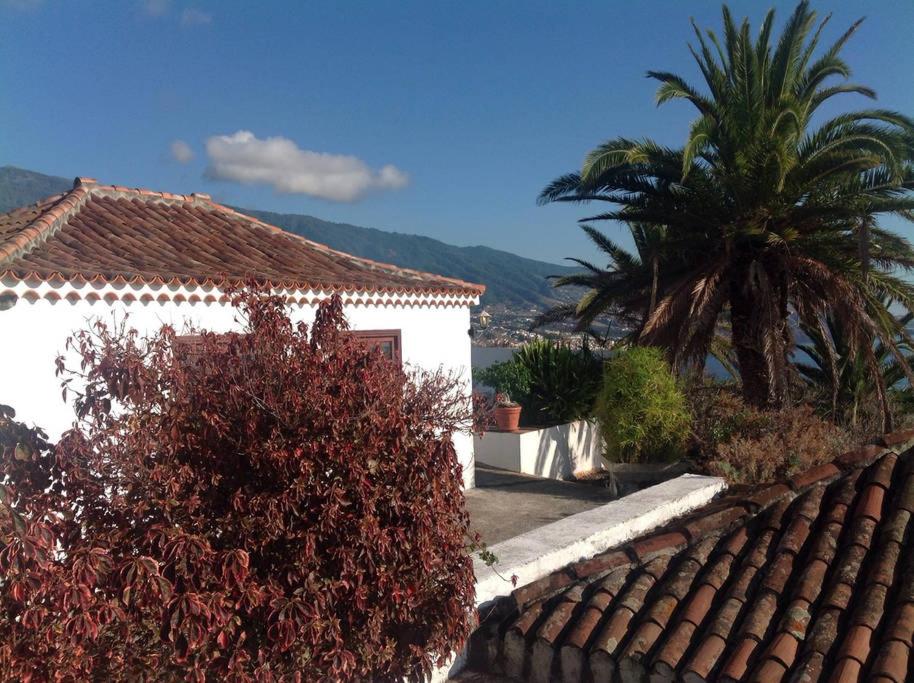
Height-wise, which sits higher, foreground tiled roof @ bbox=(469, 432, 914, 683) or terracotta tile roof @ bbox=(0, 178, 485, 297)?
terracotta tile roof @ bbox=(0, 178, 485, 297)

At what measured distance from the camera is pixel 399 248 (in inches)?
6865

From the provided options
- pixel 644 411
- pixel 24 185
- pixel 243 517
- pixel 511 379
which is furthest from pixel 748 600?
pixel 24 185

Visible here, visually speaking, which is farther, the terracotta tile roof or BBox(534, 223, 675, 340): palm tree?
BBox(534, 223, 675, 340): palm tree

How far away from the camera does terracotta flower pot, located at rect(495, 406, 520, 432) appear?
13742mm

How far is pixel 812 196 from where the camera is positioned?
12.6 metres

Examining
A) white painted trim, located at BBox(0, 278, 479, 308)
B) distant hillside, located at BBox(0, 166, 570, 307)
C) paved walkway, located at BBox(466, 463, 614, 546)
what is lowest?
paved walkway, located at BBox(466, 463, 614, 546)

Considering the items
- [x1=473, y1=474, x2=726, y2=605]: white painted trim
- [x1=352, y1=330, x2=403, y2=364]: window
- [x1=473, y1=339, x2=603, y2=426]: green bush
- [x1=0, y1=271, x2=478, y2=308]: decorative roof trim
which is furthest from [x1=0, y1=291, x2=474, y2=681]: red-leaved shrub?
[x1=473, y1=339, x2=603, y2=426]: green bush

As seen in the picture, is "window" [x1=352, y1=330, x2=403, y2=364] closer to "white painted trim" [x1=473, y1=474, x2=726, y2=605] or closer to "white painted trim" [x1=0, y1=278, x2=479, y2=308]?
"white painted trim" [x1=0, y1=278, x2=479, y2=308]

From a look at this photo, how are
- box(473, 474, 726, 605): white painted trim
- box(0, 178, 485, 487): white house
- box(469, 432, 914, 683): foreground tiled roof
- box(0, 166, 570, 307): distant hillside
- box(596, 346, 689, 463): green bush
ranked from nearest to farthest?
box(469, 432, 914, 683): foreground tiled roof → box(473, 474, 726, 605): white painted trim → box(0, 178, 485, 487): white house → box(596, 346, 689, 463): green bush → box(0, 166, 570, 307): distant hillside

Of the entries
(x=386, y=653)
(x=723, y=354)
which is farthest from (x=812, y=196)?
(x=386, y=653)

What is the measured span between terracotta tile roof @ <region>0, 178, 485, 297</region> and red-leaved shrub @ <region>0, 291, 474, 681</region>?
3.51 m

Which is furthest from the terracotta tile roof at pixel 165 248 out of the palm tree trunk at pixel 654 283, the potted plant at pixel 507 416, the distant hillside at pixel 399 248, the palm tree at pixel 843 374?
the distant hillside at pixel 399 248

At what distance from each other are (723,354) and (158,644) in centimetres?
1679

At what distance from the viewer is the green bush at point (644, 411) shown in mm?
10953
